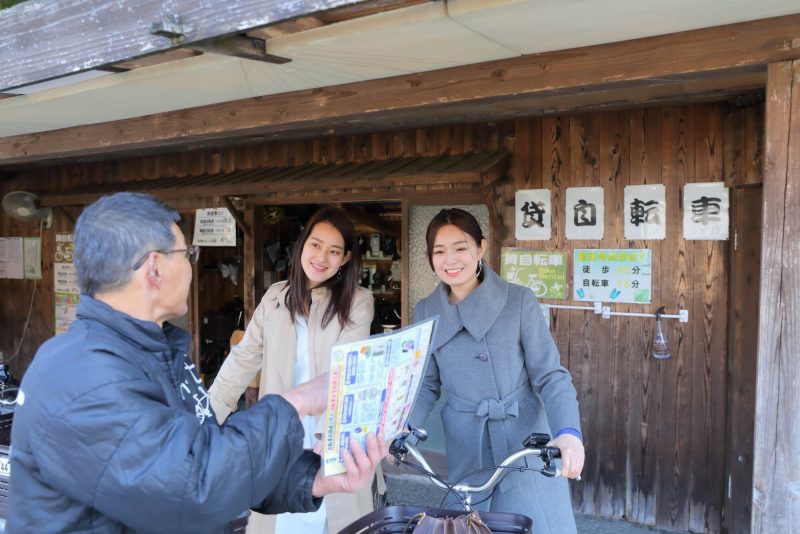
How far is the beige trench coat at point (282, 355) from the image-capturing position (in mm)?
2697

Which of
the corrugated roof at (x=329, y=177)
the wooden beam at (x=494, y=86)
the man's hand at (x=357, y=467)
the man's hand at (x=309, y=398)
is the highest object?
the wooden beam at (x=494, y=86)

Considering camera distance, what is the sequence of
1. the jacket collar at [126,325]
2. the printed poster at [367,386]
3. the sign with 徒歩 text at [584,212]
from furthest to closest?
1. the sign with 徒歩 text at [584,212]
2. the printed poster at [367,386]
3. the jacket collar at [126,325]

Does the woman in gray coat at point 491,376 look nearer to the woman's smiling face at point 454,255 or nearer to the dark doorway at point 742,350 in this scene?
the woman's smiling face at point 454,255

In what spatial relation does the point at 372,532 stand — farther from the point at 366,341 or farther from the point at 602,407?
the point at 602,407

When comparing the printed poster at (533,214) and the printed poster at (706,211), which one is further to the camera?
the printed poster at (533,214)

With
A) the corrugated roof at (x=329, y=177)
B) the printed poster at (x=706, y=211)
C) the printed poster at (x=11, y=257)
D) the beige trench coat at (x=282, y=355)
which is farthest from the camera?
the printed poster at (x=11, y=257)

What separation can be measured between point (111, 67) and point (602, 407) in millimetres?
3955

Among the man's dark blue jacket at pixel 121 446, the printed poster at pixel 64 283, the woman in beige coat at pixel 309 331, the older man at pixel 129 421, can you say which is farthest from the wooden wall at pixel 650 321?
the printed poster at pixel 64 283

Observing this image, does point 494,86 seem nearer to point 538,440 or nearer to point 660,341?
point 538,440

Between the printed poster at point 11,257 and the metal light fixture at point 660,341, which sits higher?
the printed poster at point 11,257

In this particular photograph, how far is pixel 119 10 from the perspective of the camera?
2482mm

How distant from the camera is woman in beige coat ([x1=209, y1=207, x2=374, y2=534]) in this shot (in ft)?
8.99

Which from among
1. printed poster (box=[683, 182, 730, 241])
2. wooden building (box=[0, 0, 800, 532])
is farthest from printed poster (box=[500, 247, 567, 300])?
printed poster (box=[683, 182, 730, 241])

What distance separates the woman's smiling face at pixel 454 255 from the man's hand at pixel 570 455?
82 cm
